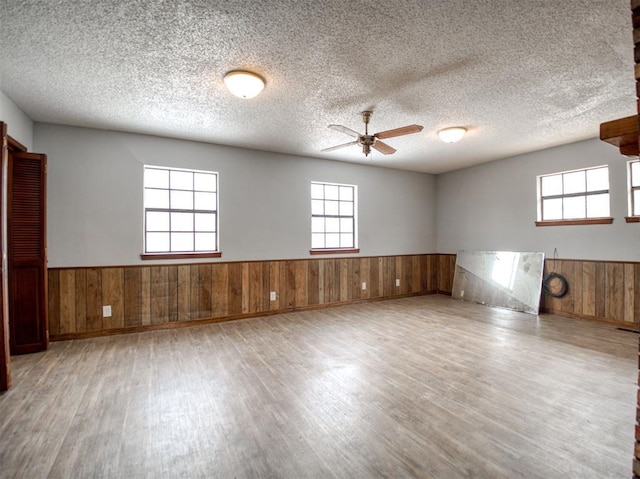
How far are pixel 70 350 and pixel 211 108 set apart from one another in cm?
314

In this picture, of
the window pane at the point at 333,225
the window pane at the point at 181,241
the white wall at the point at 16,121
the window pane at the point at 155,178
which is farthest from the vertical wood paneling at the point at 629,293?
the white wall at the point at 16,121

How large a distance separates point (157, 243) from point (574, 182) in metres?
6.41

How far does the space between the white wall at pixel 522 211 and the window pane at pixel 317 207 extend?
9.87 feet

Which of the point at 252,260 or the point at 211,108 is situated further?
the point at 252,260

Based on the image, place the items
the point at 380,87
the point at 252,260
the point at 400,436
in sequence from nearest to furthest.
A: the point at 400,436
the point at 380,87
the point at 252,260

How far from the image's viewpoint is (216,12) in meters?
2.01

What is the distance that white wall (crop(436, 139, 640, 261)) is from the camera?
439cm

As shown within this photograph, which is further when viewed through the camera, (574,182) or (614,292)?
(574,182)

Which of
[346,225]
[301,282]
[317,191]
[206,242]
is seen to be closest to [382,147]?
[317,191]

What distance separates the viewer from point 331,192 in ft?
19.5

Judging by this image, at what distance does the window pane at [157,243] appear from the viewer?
174 inches

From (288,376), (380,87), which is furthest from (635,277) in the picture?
(288,376)

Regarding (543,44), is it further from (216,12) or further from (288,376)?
(288,376)

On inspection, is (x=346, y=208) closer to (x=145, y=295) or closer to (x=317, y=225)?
(x=317, y=225)
